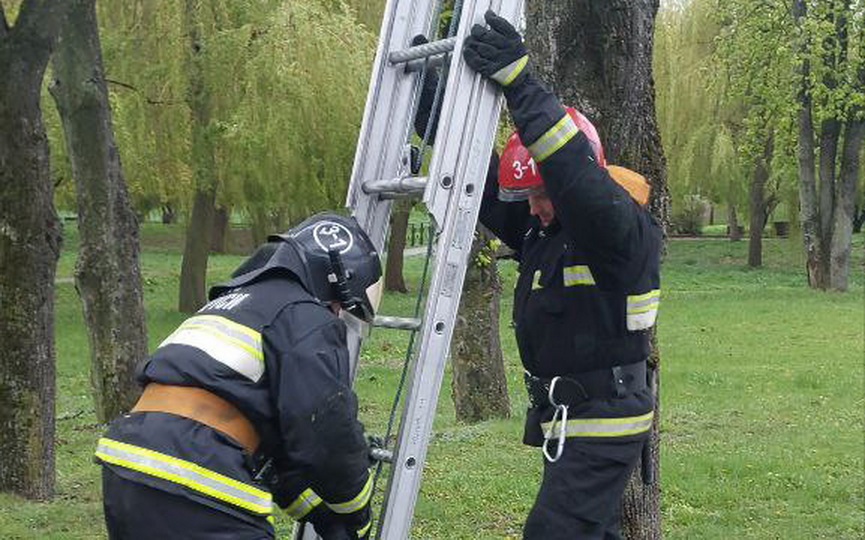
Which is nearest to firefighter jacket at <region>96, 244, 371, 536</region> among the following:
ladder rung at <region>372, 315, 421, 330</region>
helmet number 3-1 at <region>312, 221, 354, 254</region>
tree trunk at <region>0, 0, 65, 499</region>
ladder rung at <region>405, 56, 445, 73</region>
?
helmet number 3-1 at <region>312, 221, 354, 254</region>

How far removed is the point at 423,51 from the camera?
12.7 feet

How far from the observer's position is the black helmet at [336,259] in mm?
3486

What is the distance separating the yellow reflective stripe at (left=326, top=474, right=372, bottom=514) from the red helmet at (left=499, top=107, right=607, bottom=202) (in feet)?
3.67

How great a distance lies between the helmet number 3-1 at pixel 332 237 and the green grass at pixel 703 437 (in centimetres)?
333

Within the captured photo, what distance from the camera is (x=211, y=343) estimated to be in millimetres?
3330

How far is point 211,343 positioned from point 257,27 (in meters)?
16.4

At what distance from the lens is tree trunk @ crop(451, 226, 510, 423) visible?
437 inches

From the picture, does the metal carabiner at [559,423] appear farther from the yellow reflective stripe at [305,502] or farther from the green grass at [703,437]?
the green grass at [703,437]

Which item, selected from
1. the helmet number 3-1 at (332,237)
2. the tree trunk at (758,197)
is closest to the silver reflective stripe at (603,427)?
the helmet number 3-1 at (332,237)

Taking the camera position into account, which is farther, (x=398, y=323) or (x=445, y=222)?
(x=398, y=323)

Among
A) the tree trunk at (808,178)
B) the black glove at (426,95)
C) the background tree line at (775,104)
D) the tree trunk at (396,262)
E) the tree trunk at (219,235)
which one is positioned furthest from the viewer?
the tree trunk at (219,235)

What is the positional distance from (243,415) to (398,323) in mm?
678

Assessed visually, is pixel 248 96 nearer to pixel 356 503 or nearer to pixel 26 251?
pixel 26 251

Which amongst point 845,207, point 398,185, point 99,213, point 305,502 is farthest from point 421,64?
point 845,207
